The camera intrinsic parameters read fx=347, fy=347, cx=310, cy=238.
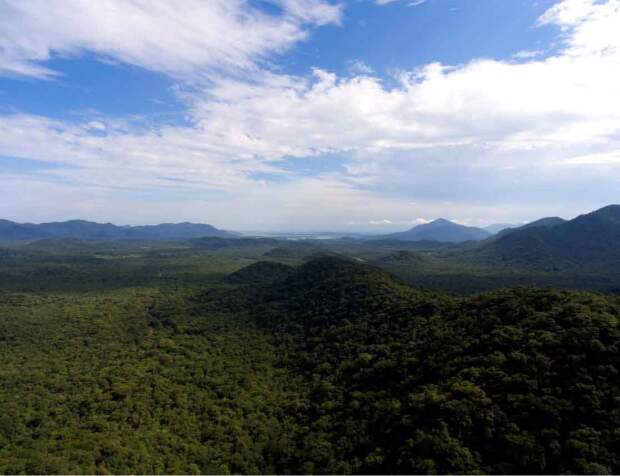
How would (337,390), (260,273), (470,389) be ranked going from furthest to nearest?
(260,273)
(337,390)
(470,389)

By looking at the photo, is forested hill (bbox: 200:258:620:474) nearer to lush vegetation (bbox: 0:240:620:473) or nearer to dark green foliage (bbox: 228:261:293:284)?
lush vegetation (bbox: 0:240:620:473)

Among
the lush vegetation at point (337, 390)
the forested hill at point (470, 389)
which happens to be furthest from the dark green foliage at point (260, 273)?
the forested hill at point (470, 389)

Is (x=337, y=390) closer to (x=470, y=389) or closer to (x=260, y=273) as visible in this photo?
(x=470, y=389)

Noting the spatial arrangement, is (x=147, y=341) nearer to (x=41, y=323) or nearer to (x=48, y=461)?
(x=41, y=323)

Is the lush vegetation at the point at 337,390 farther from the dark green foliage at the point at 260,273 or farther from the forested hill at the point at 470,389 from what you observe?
the dark green foliage at the point at 260,273

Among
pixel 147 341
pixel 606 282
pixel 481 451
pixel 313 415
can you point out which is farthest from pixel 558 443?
pixel 606 282

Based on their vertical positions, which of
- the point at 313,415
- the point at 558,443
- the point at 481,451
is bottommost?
the point at 313,415

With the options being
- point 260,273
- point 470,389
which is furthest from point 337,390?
point 260,273
